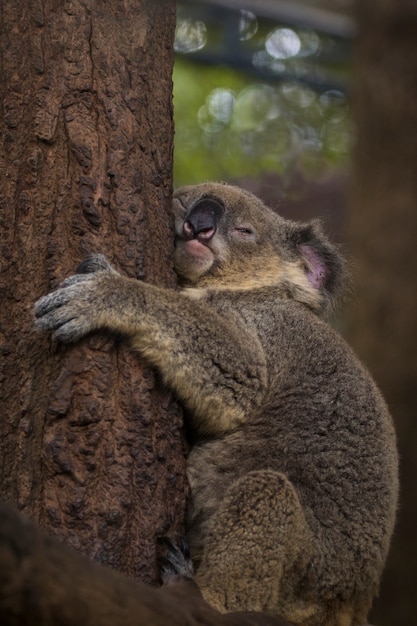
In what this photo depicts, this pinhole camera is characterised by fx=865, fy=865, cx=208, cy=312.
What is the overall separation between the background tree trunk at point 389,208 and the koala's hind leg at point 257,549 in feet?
13.4

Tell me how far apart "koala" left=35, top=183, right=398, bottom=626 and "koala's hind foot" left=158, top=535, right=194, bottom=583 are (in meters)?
0.24

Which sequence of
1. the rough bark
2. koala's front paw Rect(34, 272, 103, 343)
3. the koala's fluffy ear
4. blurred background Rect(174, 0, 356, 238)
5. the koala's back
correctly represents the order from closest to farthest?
the rough bark < koala's front paw Rect(34, 272, 103, 343) < the koala's back < the koala's fluffy ear < blurred background Rect(174, 0, 356, 238)

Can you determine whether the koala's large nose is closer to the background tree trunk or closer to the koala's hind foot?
the koala's hind foot

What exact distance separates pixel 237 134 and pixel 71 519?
1034 centimetres

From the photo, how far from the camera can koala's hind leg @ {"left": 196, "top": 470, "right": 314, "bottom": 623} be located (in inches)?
157

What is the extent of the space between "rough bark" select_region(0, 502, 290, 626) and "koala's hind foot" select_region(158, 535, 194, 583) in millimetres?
1152

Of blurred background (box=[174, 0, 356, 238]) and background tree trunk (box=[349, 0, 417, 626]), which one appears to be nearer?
background tree trunk (box=[349, 0, 417, 626])

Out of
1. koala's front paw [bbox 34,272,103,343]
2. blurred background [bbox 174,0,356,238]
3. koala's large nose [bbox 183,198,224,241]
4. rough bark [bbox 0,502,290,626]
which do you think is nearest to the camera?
rough bark [bbox 0,502,290,626]

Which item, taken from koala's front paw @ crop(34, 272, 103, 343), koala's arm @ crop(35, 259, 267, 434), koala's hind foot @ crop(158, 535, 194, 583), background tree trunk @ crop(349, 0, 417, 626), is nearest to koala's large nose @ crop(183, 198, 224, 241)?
koala's arm @ crop(35, 259, 267, 434)

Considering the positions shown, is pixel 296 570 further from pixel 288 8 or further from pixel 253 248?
Answer: pixel 288 8

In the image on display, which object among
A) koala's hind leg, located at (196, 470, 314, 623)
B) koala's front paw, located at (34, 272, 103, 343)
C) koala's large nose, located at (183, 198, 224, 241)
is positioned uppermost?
koala's large nose, located at (183, 198, 224, 241)

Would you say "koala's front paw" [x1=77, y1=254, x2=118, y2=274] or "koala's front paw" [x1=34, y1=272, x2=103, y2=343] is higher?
"koala's front paw" [x1=77, y1=254, x2=118, y2=274]

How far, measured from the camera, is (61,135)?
4.07 m

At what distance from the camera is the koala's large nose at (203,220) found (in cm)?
491
